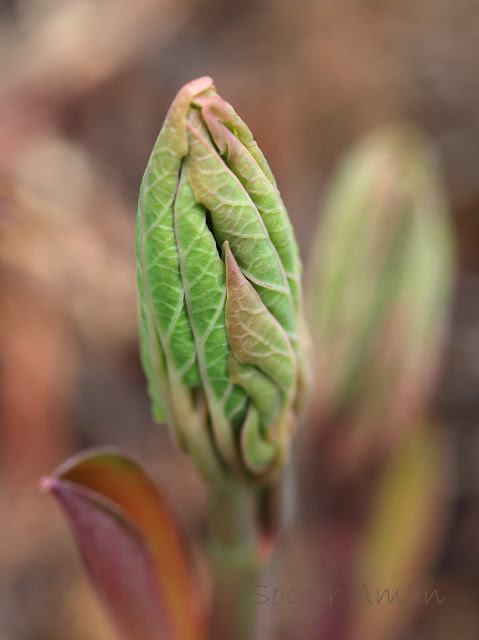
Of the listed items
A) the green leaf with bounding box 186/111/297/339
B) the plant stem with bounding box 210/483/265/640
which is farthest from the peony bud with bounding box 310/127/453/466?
the green leaf with bounding box 186/111/297/339

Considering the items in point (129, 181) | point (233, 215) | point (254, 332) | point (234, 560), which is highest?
Result: point (129, 181)

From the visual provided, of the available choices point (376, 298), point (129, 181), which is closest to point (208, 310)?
point (376, 298)

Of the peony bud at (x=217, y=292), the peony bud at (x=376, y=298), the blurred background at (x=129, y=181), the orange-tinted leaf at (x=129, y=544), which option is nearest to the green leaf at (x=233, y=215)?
the peony bud at (x=217, y=292)

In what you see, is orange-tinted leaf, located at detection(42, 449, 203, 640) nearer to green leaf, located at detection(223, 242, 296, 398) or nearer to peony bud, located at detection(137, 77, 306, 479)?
peony bud, located at detection(137, 77, 306, 479)

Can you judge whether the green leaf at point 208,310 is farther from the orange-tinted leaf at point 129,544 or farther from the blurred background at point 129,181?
the blurred background at point 129,181

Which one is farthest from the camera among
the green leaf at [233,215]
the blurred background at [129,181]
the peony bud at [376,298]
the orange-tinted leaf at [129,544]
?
the blurred background at [129,181]

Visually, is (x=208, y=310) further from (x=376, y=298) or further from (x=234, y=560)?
(x=376, y=298)

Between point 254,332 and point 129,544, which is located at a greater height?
point 254,332
